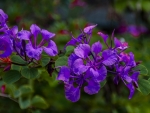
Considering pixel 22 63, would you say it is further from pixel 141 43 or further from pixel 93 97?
pixel 141 43

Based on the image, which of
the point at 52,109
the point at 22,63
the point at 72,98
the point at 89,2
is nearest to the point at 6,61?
the point at 22,63

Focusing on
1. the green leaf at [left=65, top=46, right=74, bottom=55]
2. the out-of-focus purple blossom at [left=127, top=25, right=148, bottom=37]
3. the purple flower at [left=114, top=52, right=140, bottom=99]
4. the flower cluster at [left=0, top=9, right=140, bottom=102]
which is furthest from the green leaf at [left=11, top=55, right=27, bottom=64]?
the out-of-focus purple blossom at [left=127, top=25, right=148, bottom=37]

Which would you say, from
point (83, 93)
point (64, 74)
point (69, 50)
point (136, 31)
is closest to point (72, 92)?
point (64, 74)

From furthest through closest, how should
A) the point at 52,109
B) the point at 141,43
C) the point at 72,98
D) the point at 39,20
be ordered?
1. the point at 39,20
2. the point at 141,43
3. the point at 52,109
4. the point at 72,98

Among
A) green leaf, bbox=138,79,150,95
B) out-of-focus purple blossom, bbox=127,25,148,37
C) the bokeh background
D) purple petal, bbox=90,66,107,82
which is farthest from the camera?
out-of-focus purple blossom, bbox=127,25,148,37

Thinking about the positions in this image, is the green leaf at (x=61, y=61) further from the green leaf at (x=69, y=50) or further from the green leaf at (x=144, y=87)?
the green leaf at (x=144, y=87)

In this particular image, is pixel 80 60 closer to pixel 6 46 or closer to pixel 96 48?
pixel 96 48

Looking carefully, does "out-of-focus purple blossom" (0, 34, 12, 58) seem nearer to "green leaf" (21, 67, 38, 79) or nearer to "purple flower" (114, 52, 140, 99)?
"green leaf" (21, 67, 38, 79)
